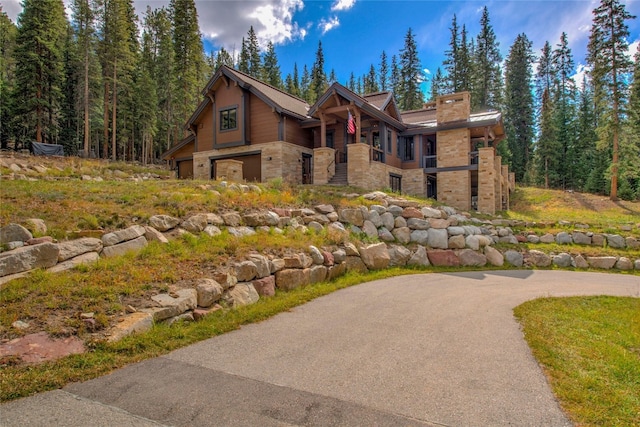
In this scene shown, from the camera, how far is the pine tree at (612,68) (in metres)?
26.1

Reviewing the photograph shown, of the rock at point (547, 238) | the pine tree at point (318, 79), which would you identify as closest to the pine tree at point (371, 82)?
the pine tree at point (318, 79)

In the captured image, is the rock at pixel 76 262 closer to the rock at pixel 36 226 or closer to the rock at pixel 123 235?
the rock at pixel 123 235

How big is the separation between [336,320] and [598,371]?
12.3 feet

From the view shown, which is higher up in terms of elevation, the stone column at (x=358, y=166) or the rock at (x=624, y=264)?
the stone column at (x=358, y=166)

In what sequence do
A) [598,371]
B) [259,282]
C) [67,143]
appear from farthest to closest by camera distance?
[67,143]
[259,282]
[598,371]

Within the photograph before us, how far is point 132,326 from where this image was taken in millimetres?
5020

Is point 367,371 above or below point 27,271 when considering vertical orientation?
below

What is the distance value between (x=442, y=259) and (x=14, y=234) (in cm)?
1173

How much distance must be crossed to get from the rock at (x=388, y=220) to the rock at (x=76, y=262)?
9.40 m

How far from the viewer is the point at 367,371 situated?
4.36 m

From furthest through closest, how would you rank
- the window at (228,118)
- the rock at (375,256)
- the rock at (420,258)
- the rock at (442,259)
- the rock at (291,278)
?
the window at (228,118) < the rock at (442,259) < the rock at (420,258) < the rock at (375,256) < the rock at (291,278)

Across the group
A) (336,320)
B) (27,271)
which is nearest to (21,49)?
(27,271)

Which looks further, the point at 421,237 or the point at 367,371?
the point at 421,237

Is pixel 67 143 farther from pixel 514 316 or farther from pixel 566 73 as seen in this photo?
pixel 566 73
